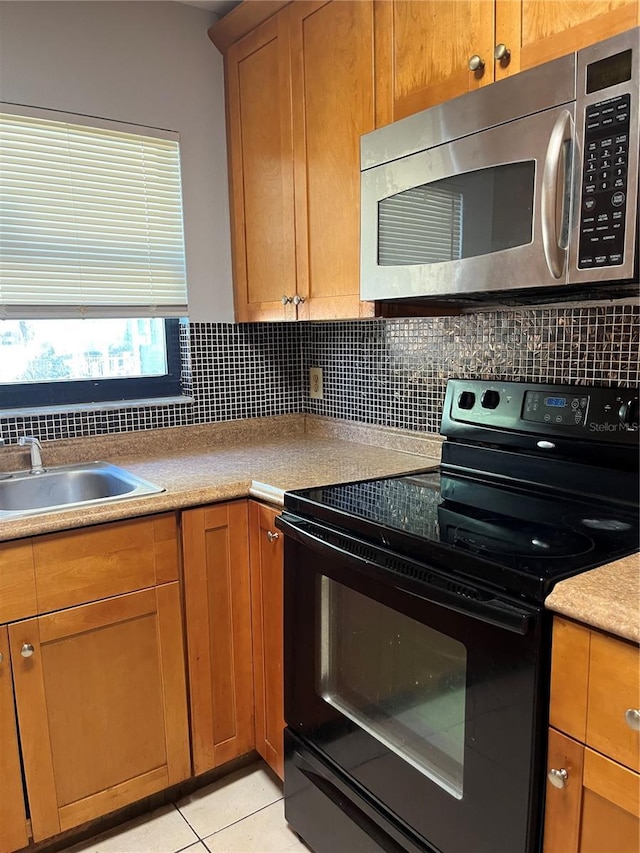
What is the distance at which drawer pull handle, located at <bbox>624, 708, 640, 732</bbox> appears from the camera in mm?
843

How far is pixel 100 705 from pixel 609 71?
5.74ft

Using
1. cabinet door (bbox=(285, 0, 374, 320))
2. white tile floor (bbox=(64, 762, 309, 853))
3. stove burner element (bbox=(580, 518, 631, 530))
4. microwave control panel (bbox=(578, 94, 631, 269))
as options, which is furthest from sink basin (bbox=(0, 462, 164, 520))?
microwave control panel (bbox=(578, 94, 631, 269))

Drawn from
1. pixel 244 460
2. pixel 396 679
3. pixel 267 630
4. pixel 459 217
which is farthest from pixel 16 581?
pixel 459 217

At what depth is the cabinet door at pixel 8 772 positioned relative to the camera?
142 cm

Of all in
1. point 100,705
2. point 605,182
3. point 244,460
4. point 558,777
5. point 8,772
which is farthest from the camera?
point 244,460

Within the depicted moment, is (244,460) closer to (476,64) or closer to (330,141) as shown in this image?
(330,141)

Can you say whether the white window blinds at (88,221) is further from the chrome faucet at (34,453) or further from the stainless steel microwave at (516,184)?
the stainless steel microwave at (516,184)

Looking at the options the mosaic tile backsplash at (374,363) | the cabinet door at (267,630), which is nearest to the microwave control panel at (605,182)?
the mosaic tile backsplash at (374,363)

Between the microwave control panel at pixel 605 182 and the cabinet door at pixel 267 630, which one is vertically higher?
the microwave control panel at pixel 605 182

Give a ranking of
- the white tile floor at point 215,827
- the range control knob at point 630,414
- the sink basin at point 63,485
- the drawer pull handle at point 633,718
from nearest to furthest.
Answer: the drawer pull handle at point 633,718
the range control knob at point 630,414
the white tile floor at point 215,827
the sink basin at point 63,485

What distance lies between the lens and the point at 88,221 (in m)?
1.99

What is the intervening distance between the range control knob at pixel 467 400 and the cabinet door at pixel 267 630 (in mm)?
591

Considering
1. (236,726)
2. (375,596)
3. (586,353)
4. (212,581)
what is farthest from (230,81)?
(236,726)

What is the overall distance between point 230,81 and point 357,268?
97 centimetres
